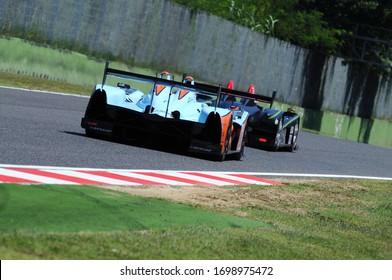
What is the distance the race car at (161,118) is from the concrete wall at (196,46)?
30.2ft

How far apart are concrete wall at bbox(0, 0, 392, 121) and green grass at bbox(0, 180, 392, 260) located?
1444 cm

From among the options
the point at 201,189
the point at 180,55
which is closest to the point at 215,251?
the point at 201,189

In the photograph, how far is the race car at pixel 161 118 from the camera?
52.6ft

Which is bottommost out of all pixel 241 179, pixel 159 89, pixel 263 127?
pixel 241 179

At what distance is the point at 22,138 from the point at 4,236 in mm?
6742

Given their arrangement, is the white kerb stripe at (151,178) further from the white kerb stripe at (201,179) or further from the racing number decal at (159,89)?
the racing number decal at (159,89)

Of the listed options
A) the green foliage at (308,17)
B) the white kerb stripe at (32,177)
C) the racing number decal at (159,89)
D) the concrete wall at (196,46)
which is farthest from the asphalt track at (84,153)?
the green foliage at (308,17)

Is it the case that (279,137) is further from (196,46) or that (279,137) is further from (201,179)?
(196,46)

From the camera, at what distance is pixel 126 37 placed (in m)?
30.2

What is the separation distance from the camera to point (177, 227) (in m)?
9.27

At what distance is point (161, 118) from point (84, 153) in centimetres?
223

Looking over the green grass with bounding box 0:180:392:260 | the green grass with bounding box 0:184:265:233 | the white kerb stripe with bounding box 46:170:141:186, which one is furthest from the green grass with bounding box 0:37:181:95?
the green grass with bounding box 0:184:265:233

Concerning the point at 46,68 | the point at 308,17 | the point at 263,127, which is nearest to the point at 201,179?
the point at 263,127
